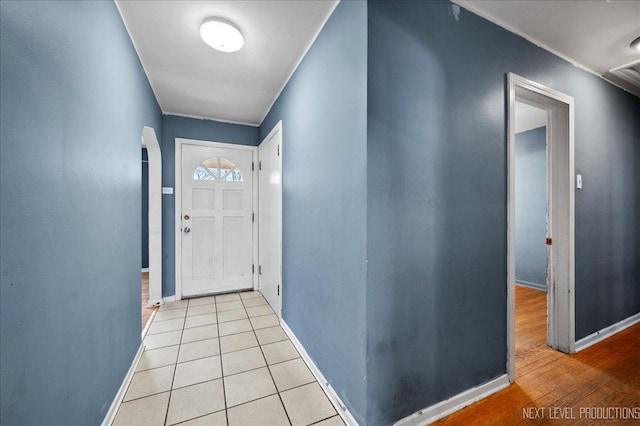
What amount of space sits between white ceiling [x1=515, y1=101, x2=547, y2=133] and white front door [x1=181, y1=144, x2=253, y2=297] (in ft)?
12.1

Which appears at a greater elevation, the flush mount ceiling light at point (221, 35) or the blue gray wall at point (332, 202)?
the flush mount ceiling light at point (221, 35)

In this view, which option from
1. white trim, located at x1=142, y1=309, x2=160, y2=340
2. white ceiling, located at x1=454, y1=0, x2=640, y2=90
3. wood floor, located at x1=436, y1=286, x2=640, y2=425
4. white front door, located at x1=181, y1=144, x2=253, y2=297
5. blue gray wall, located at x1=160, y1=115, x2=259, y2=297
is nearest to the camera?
wood floor, located at x1=436, y1=286, x2=640, y2=425

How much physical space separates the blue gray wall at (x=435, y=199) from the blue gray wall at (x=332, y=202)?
8cm

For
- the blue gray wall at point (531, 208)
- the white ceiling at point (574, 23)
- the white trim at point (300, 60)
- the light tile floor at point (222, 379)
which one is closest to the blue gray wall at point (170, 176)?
the light tile floor at point (222, 379)

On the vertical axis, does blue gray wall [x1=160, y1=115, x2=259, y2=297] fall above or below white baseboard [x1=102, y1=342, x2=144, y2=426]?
above

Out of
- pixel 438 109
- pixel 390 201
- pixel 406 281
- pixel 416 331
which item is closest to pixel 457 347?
pixel 416 331

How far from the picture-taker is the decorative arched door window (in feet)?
11.4

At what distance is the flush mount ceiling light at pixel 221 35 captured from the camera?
5.57ft

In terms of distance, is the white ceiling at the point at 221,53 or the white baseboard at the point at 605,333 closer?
the white ceiling at the point at 221,53

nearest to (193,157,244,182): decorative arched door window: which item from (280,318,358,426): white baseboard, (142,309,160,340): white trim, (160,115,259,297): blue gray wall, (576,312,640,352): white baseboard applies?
(160,115,259,297): blue gray wall

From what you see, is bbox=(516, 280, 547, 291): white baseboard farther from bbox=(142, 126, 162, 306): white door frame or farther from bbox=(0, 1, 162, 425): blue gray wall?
bbox=(142, 126, 162, 306): white door frame

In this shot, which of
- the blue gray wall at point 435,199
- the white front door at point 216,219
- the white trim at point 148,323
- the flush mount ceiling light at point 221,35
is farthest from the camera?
the white front door at point 216,219

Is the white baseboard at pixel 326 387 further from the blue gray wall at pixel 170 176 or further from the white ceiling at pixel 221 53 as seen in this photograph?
the white ceiling at pixel 221 53

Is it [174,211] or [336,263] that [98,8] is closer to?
[336,263]
